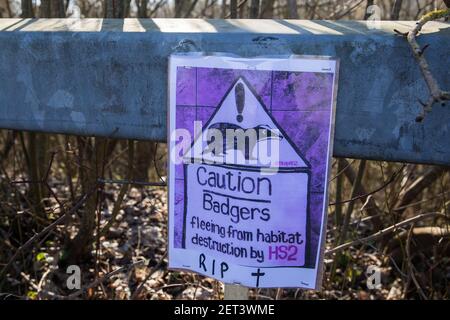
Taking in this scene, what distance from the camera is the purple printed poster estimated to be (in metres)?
1.52

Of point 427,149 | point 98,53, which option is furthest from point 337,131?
point 98,53

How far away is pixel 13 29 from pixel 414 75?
1361 mm

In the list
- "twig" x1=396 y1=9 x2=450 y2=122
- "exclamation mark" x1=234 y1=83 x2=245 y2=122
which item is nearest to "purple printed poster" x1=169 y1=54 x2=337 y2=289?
"exclamation mark" x1=234 y1=83 x2=245 y2=122

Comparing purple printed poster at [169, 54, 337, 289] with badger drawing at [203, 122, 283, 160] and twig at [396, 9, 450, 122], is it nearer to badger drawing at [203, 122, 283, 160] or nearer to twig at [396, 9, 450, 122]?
badger drawing at [203, 122, 283, 160]

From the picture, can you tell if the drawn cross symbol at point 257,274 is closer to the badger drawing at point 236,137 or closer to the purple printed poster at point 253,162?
the purple printed poster at point 253,162

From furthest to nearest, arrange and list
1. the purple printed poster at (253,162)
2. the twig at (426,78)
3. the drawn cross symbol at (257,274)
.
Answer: the drawn cross symbol at (257,274), the purple printed poster at (253,162), the twig at (426,78)

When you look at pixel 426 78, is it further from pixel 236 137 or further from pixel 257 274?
pixel 257 274

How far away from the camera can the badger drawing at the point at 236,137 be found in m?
1.55

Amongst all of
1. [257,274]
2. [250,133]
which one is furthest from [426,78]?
[257,274]

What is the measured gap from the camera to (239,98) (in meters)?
1.55

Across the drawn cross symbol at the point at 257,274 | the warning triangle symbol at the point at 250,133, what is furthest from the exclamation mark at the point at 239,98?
the drawn cross symbol at the point at 257,274

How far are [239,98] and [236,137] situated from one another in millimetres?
116

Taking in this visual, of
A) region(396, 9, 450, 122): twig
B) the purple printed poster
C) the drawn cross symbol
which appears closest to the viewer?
region(396, 9, 450, 122): twig

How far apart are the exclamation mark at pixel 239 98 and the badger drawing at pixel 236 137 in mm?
A: 31
